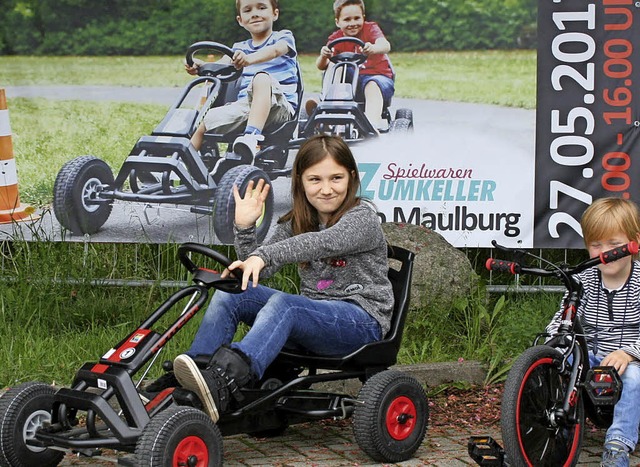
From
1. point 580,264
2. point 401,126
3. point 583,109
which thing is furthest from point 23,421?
point 583,109

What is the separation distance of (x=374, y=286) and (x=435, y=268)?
5.83 ft

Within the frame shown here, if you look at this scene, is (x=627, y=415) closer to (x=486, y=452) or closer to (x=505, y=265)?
(x=486, y=452)

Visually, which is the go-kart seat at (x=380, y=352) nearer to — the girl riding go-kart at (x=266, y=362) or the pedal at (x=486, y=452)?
the girl riding go-kart at (x=266, y=362)

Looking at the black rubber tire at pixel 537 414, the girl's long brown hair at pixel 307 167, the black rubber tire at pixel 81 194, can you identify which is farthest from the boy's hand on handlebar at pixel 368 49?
the black rubber tire at pixel 537 414

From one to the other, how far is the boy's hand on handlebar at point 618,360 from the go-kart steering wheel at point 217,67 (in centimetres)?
353

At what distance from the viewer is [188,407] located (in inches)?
150

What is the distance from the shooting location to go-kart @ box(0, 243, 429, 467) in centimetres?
376

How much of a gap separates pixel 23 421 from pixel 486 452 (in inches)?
68.8

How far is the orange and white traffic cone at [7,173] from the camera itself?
718cm

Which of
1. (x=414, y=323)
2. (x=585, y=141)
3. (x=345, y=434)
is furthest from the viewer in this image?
(x=585, y=141)

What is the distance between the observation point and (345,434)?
496 centimetres

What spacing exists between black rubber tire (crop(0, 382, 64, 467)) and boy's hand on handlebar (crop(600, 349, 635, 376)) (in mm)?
2207

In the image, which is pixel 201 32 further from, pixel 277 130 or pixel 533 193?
pixel 533 193

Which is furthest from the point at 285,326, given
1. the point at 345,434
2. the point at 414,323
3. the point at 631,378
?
the point at 414,323
